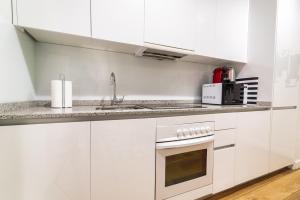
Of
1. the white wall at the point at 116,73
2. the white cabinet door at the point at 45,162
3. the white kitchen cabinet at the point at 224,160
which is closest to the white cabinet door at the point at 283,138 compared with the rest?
the white kitchen cabinet at the point at 224,160

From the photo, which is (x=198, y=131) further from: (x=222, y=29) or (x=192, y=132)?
(x=222, y=29)

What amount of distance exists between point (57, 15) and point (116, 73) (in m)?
0.69

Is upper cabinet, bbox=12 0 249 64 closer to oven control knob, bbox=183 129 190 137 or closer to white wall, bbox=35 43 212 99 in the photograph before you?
white wall, bbox=35 43 212 99

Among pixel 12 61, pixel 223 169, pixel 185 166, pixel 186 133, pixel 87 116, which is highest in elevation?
pixel 12 61

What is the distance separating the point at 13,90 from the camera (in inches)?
40.2

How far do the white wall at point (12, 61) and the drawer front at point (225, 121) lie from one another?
1.46 m

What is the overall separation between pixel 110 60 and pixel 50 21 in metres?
0.62

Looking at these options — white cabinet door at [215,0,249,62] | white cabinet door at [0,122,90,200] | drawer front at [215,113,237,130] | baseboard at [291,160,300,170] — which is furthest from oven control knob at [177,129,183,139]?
baseboard at [291,160,300,170]

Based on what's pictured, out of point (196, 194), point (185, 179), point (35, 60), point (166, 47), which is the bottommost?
point (196, 194)

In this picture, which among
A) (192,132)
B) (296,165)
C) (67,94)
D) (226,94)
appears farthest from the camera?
(296,165)

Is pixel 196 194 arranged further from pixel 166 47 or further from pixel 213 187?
pixel 166 47

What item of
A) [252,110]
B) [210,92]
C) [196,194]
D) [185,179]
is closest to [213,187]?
[196,194]

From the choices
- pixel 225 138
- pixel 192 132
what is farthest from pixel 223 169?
pixel 192 132

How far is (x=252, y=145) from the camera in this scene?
180 centimetres
